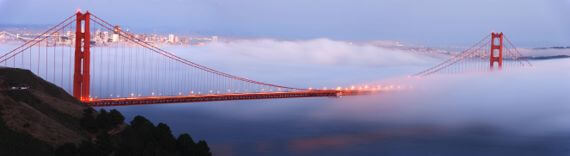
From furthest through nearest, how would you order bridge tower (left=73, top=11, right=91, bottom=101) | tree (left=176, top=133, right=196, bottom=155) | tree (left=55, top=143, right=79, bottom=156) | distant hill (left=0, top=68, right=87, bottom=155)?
bridge tower (left=73, top=11, right=91, bottom=101)
tree (left=176, top=133, right=196, bottom=155)
distant hill (left=0, top=68, right=87, bottom=155)
tree (left=55, top=143, right=79, bottom=156)

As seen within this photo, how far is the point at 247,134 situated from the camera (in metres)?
32.1

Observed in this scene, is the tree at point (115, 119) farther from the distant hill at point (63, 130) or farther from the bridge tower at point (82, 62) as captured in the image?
the bridge tower at point (82, 62)

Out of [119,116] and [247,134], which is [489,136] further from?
[119,116]

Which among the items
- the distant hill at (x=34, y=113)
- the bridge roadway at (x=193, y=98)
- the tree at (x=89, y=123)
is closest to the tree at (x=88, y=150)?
the distant hill at (x=34, y=113)

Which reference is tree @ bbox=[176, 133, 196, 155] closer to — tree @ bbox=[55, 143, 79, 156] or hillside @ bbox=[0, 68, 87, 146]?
hillside @ bbox=[0, 68, 87, 146]

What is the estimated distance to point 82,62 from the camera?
25.1 meters

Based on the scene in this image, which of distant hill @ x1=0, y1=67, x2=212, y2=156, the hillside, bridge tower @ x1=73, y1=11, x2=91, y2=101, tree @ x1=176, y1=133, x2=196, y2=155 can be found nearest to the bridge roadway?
bridge tower @ x1=73, y1=11, x2=91, y2=101

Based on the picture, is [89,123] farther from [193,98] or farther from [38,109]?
[193,98]

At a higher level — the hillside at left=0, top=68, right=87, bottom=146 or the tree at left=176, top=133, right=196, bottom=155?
the hillside at left=0, top=68, right=87, bottom=146

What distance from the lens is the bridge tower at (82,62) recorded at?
23.9 meters

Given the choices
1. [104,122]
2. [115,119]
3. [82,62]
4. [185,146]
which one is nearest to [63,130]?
[104,122]

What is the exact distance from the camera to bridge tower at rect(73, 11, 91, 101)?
2392cm

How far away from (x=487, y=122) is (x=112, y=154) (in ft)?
91.9

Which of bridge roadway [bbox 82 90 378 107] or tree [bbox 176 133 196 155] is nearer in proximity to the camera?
tree [bbox 176 133 196 155]
